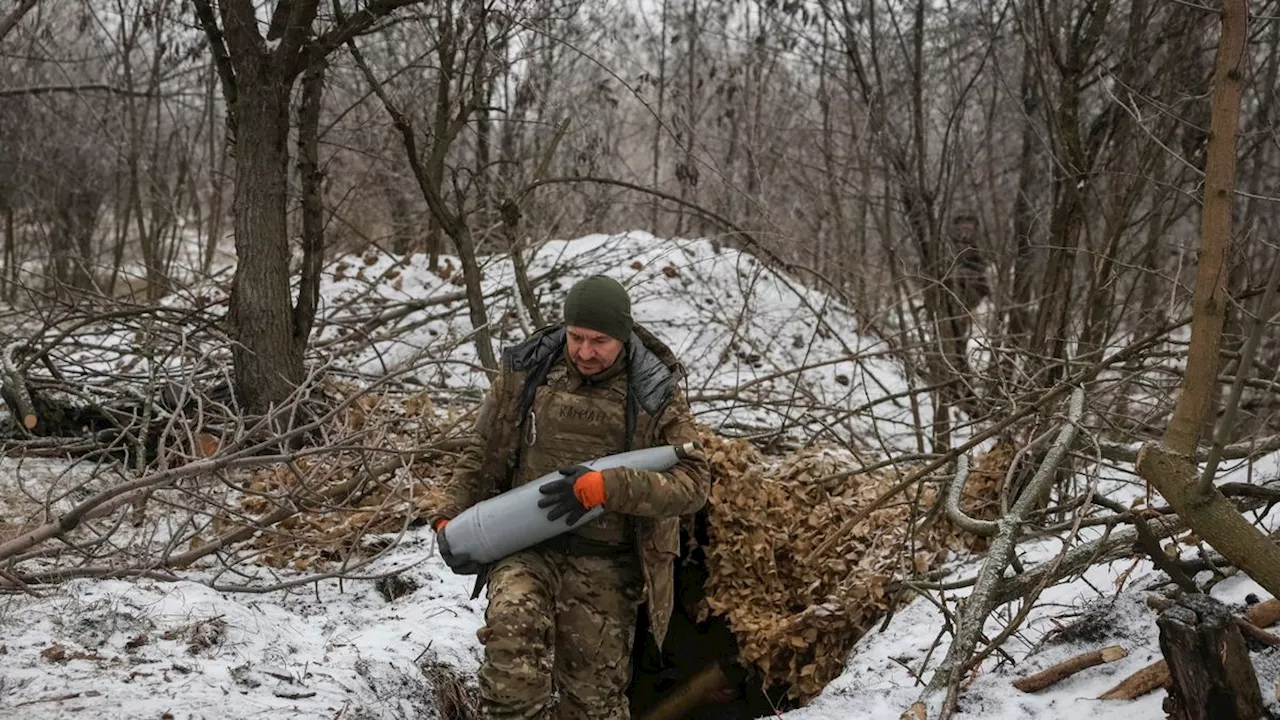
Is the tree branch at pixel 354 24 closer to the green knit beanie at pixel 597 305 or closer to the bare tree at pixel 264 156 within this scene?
the bare tree at pixel 264 156

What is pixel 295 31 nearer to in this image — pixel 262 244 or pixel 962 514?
pixel 262 244

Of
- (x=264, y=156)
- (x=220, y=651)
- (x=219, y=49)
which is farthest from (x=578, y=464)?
(x=219, y=49)

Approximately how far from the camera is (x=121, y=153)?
1059cm

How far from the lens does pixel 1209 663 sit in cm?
271

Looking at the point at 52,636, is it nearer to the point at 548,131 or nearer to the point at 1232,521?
the point at 1232,521

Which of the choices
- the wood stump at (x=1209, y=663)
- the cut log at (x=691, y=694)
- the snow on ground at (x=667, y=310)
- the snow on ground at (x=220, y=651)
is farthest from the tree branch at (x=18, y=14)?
the wood stump at (x=1209, y=663)

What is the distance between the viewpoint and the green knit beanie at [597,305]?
3.45 m

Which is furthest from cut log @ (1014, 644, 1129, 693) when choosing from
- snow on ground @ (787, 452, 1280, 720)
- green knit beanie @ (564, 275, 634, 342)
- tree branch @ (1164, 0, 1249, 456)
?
green knit beanie @ (564, 275, 634, 342)

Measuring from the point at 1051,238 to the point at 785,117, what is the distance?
623 cm

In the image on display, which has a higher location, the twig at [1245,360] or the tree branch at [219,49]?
the tree branch at [219,49]

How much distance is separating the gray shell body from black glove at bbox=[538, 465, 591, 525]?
0.06 meters

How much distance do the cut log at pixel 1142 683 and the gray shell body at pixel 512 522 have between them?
168cm

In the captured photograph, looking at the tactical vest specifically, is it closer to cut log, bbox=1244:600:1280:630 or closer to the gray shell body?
the gray shell body

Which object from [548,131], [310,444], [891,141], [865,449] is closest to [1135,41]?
[891,141]
